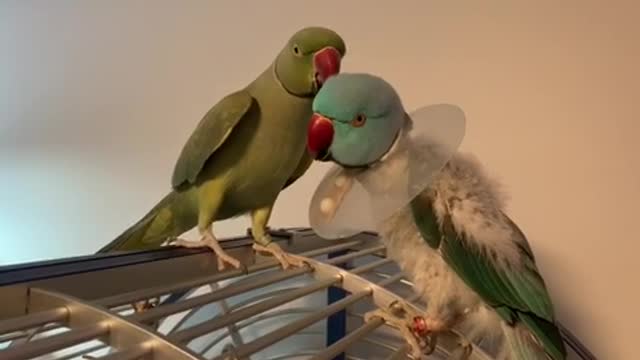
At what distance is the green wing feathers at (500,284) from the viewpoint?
516mm

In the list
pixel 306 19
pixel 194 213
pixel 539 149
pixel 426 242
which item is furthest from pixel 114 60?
pixel 426 242

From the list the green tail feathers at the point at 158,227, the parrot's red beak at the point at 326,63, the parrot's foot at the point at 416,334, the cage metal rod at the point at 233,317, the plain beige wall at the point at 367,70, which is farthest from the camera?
the plain beige wall at the point at 367,70

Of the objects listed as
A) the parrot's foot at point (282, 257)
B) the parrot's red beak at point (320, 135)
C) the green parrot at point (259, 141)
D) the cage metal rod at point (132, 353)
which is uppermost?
the green parrot at point (259, 141)

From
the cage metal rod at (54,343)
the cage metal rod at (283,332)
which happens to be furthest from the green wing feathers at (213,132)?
the cage metal rod at (54,343)

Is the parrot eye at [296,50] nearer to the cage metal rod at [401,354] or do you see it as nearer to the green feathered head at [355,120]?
the green feathered head at [355,120]

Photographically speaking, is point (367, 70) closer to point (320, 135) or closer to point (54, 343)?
point (320, 135)

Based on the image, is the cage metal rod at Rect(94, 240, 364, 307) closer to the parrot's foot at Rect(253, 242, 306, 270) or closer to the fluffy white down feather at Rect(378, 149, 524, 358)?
the parrot's foot at Rect(253, 242, 306, 270)

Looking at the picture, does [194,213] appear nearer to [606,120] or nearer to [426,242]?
[426,242]

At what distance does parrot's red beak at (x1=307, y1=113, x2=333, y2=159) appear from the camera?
0.52 m

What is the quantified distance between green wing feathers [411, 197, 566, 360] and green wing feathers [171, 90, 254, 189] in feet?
0.86

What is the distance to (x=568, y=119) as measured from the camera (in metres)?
0.93

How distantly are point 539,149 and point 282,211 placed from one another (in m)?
0.40

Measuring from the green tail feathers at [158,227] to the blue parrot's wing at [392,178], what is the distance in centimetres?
27

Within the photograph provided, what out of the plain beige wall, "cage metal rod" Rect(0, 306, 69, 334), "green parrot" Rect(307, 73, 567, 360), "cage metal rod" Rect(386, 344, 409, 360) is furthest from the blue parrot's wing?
the plain beige wall
